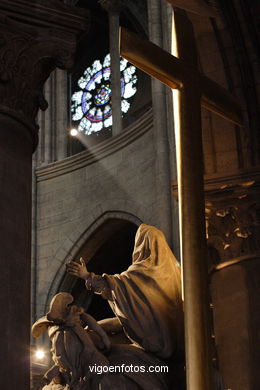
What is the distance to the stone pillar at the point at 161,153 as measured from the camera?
11.6m

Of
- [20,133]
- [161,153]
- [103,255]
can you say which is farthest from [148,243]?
[103,255]

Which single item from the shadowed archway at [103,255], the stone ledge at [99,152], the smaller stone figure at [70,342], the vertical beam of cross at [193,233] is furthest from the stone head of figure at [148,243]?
the shadowed archway at [103,255]

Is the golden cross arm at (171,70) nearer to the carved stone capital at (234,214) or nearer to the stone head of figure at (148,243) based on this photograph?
the carved stone capital at (234,214)

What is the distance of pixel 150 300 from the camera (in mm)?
4879

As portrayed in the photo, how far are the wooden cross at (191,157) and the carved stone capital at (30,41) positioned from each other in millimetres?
1084

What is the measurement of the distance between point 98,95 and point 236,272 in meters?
11.3

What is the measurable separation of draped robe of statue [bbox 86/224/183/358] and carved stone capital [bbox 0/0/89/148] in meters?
1.37

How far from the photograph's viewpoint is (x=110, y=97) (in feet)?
53.6

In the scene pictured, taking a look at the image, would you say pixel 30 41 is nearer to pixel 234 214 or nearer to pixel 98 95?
pixel 234 214

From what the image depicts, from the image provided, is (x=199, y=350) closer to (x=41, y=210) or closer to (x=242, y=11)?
(x=242, y=11)

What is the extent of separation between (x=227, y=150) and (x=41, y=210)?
30.1ft

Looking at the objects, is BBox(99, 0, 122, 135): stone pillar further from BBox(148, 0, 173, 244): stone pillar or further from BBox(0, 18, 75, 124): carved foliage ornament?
BBox(0, 18, 75, 124): carved foliage ornament

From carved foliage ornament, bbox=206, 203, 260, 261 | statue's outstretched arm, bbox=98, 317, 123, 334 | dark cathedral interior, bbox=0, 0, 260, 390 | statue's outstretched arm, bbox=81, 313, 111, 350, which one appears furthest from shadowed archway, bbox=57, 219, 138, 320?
statue's outstretched arm, bbox=81, 313, 111, 350

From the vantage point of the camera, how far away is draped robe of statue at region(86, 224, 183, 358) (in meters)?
4.78
